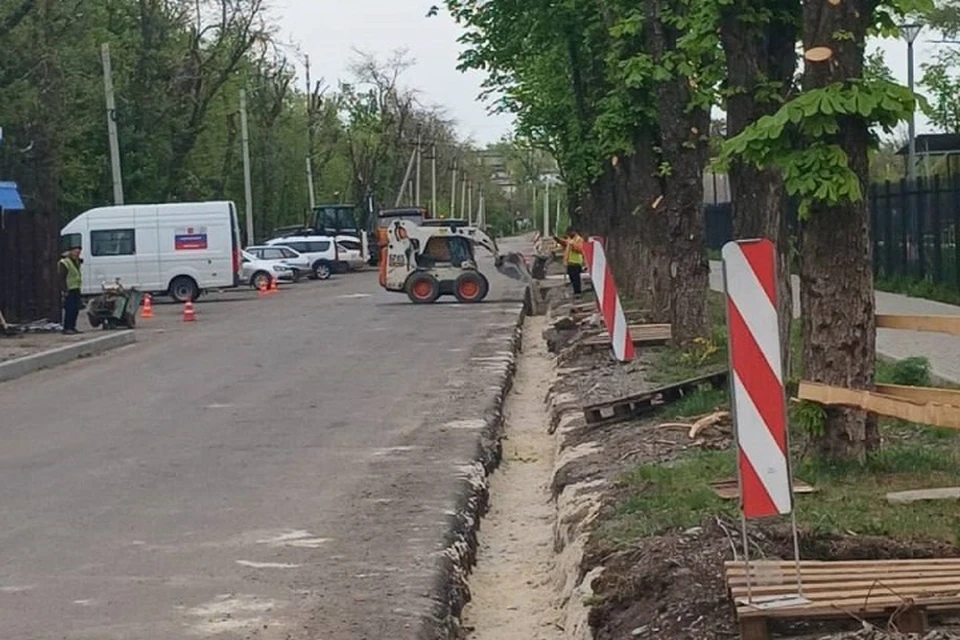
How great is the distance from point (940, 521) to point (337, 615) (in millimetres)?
3049

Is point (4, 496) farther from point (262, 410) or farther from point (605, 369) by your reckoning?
point (605, 369)

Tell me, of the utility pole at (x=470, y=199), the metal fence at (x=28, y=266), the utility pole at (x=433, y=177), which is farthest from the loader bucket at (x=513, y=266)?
the utility pole at (x=470, y=199)

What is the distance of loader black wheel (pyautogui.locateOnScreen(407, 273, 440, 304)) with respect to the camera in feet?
125

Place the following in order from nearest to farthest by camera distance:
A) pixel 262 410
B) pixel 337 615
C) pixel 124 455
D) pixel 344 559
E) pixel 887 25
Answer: pixel 337 615
pixel 344 559
pixel 887 25
pixel 124 455
pixel 262 410

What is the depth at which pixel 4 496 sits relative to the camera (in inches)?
473

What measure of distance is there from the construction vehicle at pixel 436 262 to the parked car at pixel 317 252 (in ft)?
74.9

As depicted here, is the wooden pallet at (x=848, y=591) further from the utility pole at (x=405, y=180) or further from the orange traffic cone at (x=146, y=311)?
the utility pole at (x=405, y=180)

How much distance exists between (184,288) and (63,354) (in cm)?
1794

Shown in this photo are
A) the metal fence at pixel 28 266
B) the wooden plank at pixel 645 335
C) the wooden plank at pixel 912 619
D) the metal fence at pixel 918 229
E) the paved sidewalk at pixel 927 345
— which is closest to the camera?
the wooden plank at pixel 912 619

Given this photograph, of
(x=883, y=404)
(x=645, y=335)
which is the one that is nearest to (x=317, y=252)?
(x=645, y=335)

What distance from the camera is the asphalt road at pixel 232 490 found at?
843cm

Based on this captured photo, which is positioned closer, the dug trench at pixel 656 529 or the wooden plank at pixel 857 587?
the wooden plank at pixel 857 587

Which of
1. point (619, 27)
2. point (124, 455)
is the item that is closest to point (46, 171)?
point (619, 27)

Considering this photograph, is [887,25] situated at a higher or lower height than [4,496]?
higher
